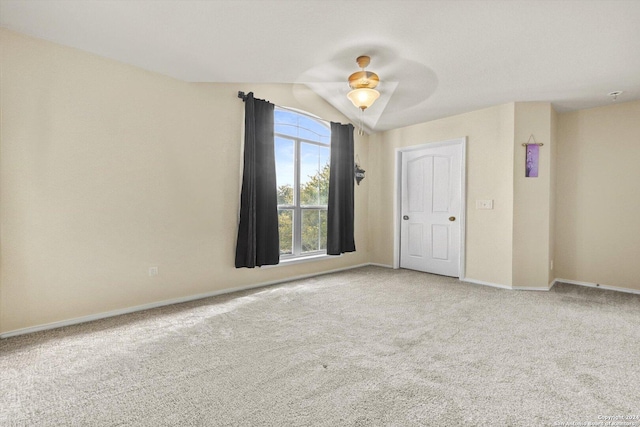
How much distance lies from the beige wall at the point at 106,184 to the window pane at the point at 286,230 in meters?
0.77

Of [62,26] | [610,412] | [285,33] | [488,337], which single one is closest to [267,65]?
[285,33]

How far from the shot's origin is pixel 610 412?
159cm

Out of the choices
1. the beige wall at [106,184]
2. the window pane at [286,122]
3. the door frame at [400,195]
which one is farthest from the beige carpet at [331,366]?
the window pane at [286,122]

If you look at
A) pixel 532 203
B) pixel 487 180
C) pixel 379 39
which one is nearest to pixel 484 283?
pixel 532 203

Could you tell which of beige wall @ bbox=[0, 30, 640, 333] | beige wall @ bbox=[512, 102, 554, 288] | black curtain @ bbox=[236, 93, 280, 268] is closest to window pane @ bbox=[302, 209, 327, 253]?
beige wall @ bbox=[0, 30, 640, 333]

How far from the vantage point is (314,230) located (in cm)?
485

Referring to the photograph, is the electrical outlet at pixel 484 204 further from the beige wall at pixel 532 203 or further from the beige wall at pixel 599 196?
the beige wall at pixel 599 196

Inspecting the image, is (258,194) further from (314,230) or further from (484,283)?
(484,283)

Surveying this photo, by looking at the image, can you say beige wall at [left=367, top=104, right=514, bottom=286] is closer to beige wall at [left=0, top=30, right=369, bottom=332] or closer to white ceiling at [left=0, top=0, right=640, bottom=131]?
white ceiling at [left=0, top=0, right=640, bottom=131]

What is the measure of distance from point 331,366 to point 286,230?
2.66 metres

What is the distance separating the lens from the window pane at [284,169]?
4.38m

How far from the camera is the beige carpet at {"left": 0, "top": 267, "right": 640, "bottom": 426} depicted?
1582 millimetres

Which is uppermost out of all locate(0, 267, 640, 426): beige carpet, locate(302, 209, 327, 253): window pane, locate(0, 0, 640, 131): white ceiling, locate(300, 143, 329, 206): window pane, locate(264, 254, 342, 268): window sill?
locate(0, 0, 640, 131): white ceiling

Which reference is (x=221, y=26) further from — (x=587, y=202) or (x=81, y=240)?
(x=587, y=202)
